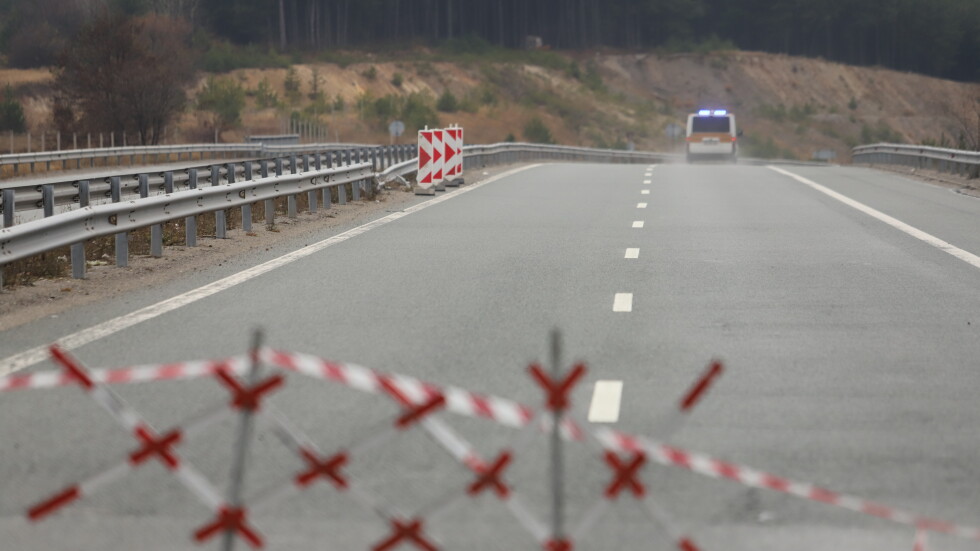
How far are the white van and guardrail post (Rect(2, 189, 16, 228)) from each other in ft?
171

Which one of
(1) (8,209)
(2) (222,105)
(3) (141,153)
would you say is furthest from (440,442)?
(2) (222,105)

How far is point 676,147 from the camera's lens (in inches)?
4257

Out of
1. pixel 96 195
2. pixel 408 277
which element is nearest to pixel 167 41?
pixel 96 195

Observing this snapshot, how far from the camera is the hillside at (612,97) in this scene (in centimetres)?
9906

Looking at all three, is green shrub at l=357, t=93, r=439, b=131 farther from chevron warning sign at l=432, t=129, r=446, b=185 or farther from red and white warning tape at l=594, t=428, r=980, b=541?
red and white warning tape at l=594, t=428, r=980, b=541

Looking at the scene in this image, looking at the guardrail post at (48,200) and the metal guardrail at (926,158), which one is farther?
the metal guardrail at (926,158)

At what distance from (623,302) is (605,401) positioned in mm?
4505

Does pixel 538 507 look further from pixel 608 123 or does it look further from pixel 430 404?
pixel 608 123

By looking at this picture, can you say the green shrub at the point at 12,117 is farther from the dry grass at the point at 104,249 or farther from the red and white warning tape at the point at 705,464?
the red and white warning tape at the point at 705,464

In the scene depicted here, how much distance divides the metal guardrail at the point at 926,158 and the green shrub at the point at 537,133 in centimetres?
4260

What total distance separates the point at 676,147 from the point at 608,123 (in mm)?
7389

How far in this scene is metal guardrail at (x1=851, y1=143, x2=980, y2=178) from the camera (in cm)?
3459

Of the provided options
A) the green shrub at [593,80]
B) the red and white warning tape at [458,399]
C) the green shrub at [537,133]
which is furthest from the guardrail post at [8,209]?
the green shrub at [593,80]

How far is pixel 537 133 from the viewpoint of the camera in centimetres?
9706
